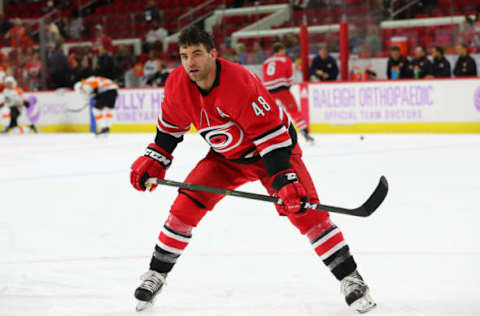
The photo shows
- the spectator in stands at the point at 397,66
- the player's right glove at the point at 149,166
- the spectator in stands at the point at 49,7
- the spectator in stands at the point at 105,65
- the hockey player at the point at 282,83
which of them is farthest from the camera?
the spectator in stands at the point at 49,7

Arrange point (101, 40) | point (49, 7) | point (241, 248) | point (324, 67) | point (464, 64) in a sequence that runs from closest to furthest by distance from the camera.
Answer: point (241, 248) < point (464, 64) < point (324, 67) < point (101, 40) < point (49, 7)

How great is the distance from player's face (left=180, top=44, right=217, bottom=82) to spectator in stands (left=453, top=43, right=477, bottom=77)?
7678mm

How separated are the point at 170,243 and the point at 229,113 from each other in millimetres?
491

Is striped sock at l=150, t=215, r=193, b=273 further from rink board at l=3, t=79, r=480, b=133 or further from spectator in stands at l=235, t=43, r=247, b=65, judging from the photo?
spectator in stands at l=235, t=43, r=247, b=65

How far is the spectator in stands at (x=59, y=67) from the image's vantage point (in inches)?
485

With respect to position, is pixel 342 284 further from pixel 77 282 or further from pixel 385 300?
pixel 77 282

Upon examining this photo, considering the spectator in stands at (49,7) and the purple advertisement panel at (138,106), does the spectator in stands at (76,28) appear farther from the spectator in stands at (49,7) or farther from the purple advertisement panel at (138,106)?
the purple advertisement panel at (138,106)

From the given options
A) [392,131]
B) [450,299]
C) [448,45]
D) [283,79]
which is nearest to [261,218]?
[450,299]

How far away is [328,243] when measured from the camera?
7.72 feet

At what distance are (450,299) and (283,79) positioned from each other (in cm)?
610

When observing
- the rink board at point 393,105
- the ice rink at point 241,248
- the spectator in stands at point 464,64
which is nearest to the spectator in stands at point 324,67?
the rink board at point 393,105

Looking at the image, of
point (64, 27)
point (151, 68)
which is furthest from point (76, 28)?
point (151, 68)

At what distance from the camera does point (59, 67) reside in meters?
12.4

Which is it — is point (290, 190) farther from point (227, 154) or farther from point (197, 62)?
point (197, 62)
